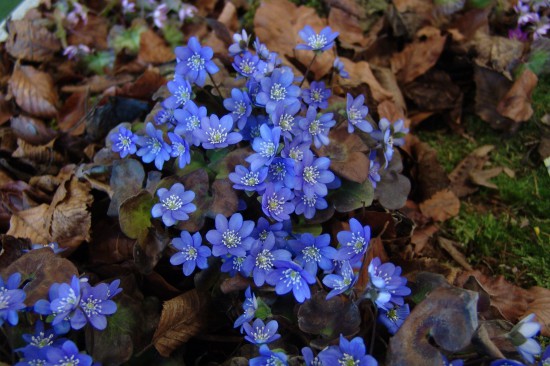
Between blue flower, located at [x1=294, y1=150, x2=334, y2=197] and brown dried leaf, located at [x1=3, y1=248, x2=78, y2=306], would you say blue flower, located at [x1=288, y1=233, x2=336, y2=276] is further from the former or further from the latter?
brown dried leaf, located at [x1=3, y1=248, x2=78, y2=306]

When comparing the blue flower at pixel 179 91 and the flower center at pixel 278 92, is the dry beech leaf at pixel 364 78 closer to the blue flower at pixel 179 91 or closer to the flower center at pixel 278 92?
the flower center at pixel 278 92

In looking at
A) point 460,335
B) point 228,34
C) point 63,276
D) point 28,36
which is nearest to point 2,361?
point 63,276

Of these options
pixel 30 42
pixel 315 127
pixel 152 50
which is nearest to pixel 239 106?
pixel 315 127

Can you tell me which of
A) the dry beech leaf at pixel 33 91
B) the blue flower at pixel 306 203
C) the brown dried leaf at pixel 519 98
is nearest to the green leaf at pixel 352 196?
the blue flower at pixel 306 203

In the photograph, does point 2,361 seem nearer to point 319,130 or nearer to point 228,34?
point 319,130

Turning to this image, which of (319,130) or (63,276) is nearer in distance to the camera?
(63,276)

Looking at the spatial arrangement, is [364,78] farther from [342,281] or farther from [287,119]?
[342,281]
